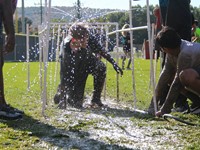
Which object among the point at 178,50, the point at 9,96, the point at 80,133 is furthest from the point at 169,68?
the point at 9,96

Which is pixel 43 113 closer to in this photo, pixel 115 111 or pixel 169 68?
pixel 115 111

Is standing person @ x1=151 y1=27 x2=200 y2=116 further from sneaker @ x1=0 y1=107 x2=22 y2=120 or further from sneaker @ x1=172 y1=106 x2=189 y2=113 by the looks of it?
sneaker @ x1=0 y1=107 x2=22 y2=120

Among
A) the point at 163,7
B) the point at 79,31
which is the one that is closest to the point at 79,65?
the point at 79,31

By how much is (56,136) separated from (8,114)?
3.02ft

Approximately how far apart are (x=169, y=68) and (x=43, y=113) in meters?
1.39

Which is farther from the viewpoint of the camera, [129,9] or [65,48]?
[65,48]

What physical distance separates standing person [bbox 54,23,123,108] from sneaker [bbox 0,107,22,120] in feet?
3.62

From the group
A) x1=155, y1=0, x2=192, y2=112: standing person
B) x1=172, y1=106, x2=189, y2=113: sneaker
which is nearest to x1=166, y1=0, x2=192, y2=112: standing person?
x1=155, y1=0, x2=192, y2=112: standing person

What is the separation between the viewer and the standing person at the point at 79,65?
576 cm

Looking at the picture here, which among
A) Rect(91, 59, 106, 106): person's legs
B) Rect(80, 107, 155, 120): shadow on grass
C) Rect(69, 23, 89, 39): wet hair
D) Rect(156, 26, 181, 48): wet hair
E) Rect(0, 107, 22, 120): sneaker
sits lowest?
Rect(80, 107, 155, 120): shadow on grass

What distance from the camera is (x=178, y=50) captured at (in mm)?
4219

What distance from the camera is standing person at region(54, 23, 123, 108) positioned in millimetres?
5762

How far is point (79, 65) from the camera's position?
5.92m

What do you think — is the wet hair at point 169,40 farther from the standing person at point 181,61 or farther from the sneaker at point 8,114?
the sneaker at point 8,114
